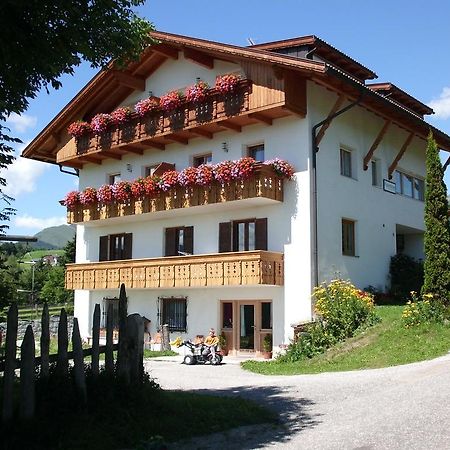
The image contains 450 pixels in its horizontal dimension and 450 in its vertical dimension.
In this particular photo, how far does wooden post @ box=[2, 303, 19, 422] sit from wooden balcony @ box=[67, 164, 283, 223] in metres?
14.1

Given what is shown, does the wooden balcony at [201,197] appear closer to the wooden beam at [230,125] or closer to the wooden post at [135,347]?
the wooden beam at [230,125]

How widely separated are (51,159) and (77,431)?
25.0 meters

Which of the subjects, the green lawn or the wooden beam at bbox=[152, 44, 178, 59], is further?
the wooden beam at bbox=[152, 44, 178, 59]

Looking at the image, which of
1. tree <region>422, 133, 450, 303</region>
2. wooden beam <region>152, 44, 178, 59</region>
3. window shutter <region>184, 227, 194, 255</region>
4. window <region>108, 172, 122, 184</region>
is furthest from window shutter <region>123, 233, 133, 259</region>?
tree <region>422, 133, 450, 303</region>

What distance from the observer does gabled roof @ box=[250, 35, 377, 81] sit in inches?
870

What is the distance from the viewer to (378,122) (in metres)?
25.2

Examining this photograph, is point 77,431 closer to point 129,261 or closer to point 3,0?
point 3,0

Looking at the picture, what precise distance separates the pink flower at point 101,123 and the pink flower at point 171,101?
3308 mm

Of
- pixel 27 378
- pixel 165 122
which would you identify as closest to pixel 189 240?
pixel 165 122

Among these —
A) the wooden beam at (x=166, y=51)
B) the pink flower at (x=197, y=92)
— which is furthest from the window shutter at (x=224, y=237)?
the wooden beam at (x=166, y=51)

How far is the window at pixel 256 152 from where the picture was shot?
22547 millimetres

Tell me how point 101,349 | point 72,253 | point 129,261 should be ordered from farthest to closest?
1. point 72,253
2. point 129,261
3. point 101,349

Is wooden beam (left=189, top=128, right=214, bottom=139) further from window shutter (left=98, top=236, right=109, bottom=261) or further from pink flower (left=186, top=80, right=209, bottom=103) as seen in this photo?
window shutter (left=98, top=236, right=109, bottom=261)

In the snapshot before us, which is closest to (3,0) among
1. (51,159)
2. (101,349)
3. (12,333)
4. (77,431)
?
(12,333)
